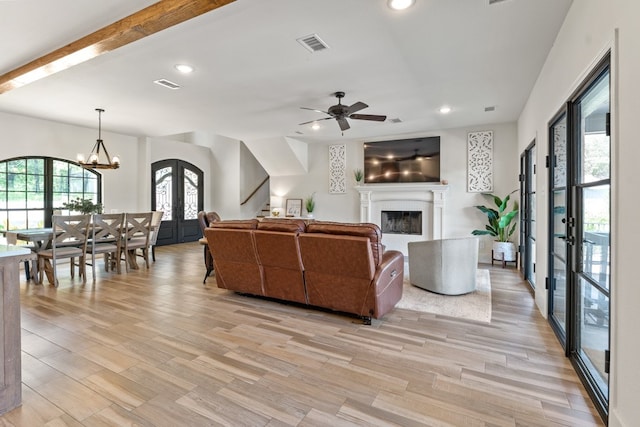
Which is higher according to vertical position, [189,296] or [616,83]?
[616,83]

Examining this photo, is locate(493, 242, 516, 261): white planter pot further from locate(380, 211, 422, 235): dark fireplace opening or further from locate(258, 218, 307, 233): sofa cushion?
locate(258, 218, 307, 233): sofa cushion

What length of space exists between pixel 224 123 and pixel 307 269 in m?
4.21

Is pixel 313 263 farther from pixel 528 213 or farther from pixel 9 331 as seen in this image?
pixel 528 213

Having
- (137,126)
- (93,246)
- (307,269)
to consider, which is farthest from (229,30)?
(137,126)

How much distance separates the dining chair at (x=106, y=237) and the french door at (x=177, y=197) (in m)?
3.23

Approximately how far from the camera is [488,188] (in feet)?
21.2

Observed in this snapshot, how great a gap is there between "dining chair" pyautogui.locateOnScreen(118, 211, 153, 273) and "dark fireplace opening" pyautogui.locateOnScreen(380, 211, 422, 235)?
4874 mm

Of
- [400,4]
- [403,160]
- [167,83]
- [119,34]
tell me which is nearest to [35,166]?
[167,83]

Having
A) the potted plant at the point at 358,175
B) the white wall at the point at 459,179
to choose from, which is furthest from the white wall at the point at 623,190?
the potted plant at the point at 358,175

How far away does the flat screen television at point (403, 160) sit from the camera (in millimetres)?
6934

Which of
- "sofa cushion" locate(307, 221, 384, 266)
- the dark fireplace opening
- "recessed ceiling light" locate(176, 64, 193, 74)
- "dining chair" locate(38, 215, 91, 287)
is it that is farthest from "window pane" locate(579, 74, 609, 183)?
"dining chair" locate(38, 215, 91, 287)

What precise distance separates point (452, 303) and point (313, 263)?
1.78 m

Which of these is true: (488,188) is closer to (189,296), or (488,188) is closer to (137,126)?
(189,296)

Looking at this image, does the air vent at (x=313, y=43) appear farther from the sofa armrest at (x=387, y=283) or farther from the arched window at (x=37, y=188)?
the arched window at (x=37, y=188)
